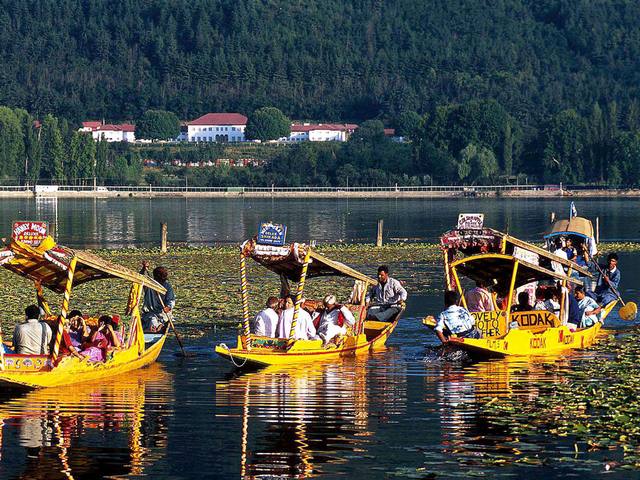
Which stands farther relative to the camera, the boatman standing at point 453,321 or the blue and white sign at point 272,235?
the boatman standing at point 453,321

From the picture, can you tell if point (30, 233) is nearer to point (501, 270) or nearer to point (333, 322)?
point (333, 322)

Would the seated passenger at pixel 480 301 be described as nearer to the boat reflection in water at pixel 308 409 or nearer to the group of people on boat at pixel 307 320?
the boat reflection in water at pixel 308 409

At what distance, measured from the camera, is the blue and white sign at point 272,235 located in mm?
34406

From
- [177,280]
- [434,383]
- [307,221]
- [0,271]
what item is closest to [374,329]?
[434,383]

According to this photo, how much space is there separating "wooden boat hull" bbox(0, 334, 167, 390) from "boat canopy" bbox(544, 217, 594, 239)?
20647mm

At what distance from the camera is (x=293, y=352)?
3441cm

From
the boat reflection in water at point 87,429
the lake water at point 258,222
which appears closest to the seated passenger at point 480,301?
the boat reflection in water at point 87,429

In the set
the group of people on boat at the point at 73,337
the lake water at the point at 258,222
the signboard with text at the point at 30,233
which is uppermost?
the lake water at the point at 258,222

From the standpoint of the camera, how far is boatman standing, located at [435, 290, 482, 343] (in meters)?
35.4

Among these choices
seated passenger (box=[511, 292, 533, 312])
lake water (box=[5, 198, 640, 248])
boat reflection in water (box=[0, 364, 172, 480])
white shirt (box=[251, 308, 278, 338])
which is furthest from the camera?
lake water (box=[5, 198, 640, 248])

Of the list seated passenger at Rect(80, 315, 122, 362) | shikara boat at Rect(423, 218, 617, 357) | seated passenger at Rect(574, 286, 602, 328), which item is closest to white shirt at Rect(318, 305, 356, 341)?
shikara boat at Rect(423, 218, 617, 357)

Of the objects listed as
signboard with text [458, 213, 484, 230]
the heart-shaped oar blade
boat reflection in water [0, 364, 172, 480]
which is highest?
signboard with text [458, 213, 484, 230]

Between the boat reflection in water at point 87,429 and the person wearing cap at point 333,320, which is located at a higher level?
the person wearing cap at point 333,320

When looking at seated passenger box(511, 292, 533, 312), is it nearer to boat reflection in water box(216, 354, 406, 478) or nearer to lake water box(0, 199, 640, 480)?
lake water box(0, 199, 640, 480)
